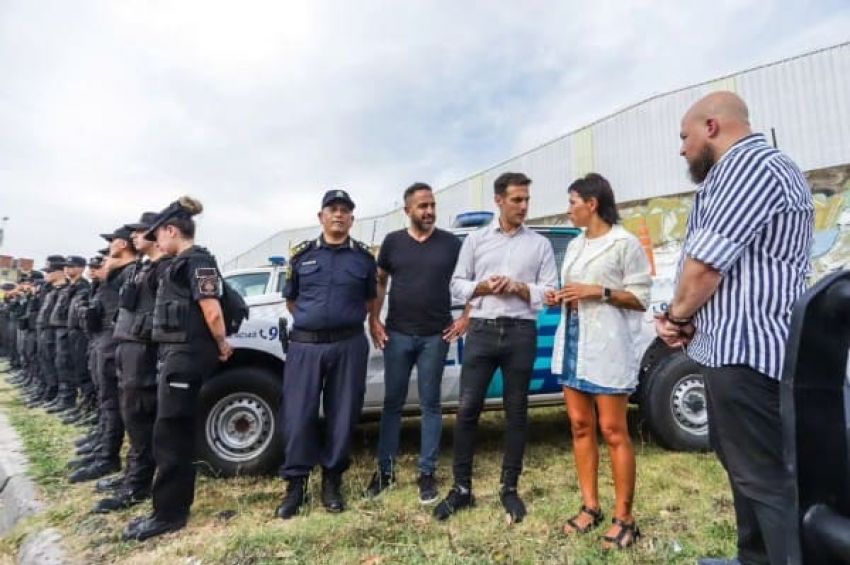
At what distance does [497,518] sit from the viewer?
287 centimetres

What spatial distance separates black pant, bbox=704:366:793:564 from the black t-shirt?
5.99 feet

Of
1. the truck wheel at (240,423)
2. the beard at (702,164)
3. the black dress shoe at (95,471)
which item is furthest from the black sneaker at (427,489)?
the black dress shoe at (95,471)

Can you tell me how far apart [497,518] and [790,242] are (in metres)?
1.99

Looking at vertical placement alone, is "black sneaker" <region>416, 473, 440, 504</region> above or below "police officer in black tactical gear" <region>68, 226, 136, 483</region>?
below

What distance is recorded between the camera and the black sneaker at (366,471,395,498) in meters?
3.31

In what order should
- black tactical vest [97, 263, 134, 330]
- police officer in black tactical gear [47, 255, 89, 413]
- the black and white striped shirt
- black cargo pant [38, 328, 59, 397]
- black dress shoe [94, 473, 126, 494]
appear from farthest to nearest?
black cargo pant [38, 328, 59, 397], police officer in black tactical gear [47, 255, 89, 413], black tactical vest [97, 263, 134, 330], black dress shoe [94, 473, 126, 494], the black and white striped shirt

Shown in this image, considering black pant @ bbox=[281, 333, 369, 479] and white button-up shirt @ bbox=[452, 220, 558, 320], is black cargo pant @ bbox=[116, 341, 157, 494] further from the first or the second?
white button-up shirt @ bbox=[452, 220, 558, 320]

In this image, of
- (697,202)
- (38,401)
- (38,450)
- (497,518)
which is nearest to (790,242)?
(697,202)

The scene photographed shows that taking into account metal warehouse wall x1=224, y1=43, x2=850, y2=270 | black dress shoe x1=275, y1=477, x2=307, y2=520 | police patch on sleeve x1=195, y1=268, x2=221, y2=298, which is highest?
metal warehouse wall x1=224, y1=43, x2=850, y2=270

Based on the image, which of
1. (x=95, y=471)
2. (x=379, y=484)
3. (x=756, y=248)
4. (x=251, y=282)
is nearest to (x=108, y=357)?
(x=95, y=471)

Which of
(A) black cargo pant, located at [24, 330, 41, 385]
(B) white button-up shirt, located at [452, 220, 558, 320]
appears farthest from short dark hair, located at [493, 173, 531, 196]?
(A) black cargo pant, located at [24, 330, 41, 385]

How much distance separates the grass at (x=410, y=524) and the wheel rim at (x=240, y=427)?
193mm

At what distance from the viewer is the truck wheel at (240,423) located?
3594 mm

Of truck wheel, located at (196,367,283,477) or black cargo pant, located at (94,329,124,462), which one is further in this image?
black cargo pant, located at (94,329,124,462)
